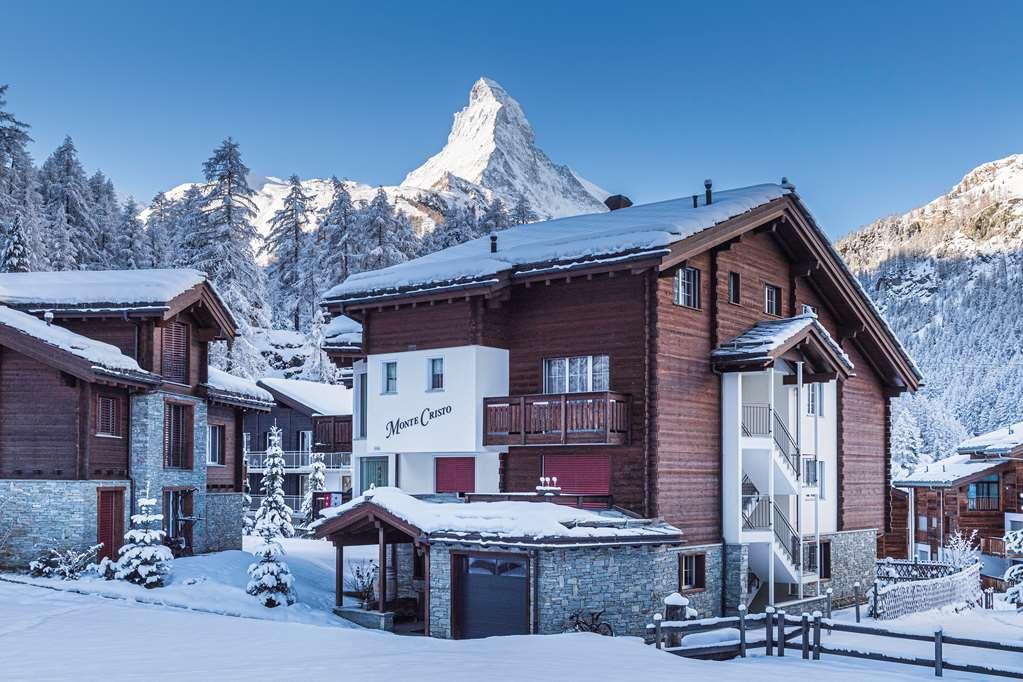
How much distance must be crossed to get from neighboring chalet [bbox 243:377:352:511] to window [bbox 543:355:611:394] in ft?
82.8

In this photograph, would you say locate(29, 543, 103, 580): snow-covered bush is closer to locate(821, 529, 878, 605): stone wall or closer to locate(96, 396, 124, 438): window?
locate(96, 396, 124, 438): window

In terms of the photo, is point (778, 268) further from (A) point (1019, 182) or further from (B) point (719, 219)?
(A) point (1019, 182)

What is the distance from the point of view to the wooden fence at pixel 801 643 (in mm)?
18406

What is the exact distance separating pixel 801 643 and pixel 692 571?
184 inches

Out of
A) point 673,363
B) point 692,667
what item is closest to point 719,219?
point 673,363

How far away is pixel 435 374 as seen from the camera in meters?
28.0

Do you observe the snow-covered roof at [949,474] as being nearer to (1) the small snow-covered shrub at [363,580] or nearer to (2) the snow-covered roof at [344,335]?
(2) the snow-covered roof at [344,335]

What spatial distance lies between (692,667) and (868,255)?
130 m

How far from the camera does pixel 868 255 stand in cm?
13888

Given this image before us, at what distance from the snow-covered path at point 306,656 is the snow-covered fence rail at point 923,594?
9.86 metres

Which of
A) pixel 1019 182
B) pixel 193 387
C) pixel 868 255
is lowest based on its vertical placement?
pixel 193 387

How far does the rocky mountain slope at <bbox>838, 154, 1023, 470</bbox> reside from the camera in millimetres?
102375

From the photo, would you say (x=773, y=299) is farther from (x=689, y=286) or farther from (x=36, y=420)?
(x=36, y=420)

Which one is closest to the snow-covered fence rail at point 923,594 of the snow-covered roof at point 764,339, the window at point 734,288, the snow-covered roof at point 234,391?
the snow-covered roof at point 764,339
